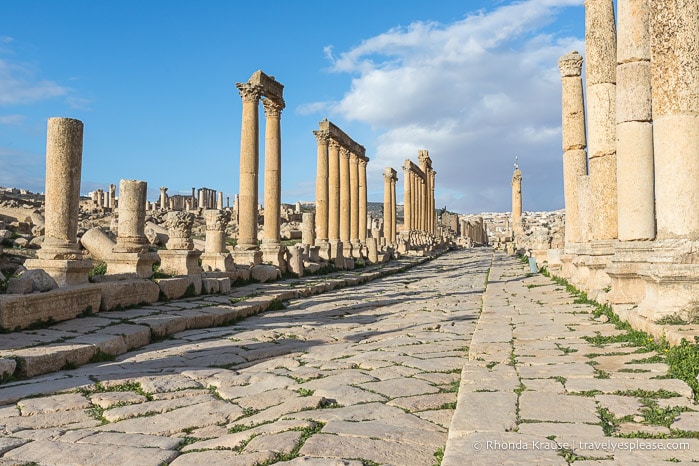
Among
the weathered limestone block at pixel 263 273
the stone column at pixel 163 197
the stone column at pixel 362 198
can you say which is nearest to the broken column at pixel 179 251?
the weathered limestone block at pixel 263 273

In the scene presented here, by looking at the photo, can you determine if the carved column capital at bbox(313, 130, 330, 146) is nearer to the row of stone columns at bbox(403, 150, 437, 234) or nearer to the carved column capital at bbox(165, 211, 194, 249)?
Answer: the carved column capital at bbox(165, 211, 194, 249)

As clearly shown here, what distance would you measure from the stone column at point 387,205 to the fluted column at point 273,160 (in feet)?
56.4

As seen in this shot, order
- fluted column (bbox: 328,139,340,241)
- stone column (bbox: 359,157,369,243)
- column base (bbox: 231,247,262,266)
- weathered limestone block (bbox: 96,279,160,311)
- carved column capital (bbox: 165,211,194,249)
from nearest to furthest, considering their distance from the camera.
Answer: weathered limestone block (bbox: 96,279,160,311) → carved column capital (bbox: 165,211,194,249) → column base (bbox: 231,247,262,266) → fluted column (bbox: 328,139,340,241) → stone column (bbox: 359,157,369,243)

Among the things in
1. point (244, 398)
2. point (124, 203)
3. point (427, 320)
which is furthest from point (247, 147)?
point (244, 398)

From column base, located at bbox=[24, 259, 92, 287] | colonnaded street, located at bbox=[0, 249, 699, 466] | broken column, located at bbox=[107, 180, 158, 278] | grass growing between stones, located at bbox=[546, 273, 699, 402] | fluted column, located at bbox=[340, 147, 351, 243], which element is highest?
fluted column, located at bbox=[340, 147, 351, 243]

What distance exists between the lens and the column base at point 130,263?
11.2 m

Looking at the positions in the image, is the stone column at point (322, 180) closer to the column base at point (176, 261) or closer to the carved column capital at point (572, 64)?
the carved column capital at point (572, 64)

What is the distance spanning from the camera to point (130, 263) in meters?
11.3

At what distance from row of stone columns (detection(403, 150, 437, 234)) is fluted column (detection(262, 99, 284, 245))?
22.8 m

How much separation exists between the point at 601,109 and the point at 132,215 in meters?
9.70

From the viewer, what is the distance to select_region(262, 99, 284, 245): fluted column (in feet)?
62.9

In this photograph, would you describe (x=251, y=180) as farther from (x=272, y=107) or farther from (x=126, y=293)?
(x=126, y=293)

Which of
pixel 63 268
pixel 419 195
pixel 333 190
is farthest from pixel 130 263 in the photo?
pixel 419 195

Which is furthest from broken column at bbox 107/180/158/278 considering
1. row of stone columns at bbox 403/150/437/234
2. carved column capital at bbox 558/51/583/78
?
row of stone columns at bbox 403/150/437/234
